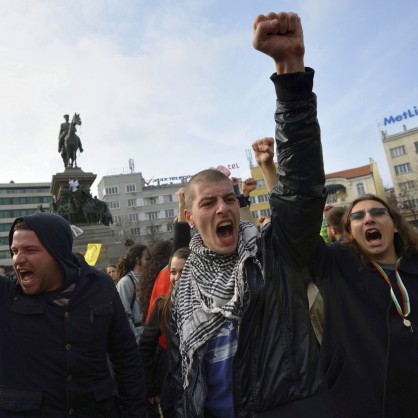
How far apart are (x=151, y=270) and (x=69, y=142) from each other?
18.3 meters

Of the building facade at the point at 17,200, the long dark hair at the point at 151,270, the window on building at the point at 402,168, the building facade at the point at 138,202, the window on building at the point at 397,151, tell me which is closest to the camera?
the long dark hair at the point at 151,270

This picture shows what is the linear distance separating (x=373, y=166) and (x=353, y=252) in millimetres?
69799

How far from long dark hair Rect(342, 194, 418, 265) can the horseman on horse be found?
20.2 metres

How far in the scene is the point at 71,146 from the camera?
21.2 meters

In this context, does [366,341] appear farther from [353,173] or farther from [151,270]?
[353,173]

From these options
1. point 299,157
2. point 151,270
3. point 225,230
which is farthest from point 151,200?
point 299,157

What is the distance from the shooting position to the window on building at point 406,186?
55.5 m

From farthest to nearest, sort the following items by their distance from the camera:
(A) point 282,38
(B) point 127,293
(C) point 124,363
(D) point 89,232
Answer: (D) point 89,232, (B) point 127,293, (C) point 124,363, (A) point 282,38

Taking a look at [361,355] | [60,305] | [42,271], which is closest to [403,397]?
[361,355]

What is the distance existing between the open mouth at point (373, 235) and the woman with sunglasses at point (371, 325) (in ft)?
0.21

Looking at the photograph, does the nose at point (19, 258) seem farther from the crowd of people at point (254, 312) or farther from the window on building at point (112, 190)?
the window on building at point (112, 190)

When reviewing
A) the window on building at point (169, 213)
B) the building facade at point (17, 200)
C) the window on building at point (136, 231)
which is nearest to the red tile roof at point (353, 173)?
the window on building at point (169, 213)

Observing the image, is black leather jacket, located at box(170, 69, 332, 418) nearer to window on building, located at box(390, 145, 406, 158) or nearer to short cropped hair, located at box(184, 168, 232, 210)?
short cropped hair, located at box(184, 168, 232, 210)

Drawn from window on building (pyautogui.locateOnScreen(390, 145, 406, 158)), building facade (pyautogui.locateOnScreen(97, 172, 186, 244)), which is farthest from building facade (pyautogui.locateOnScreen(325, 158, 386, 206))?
building facade (pyautogui.locateOnScreen(97, 172, 186, 244))
